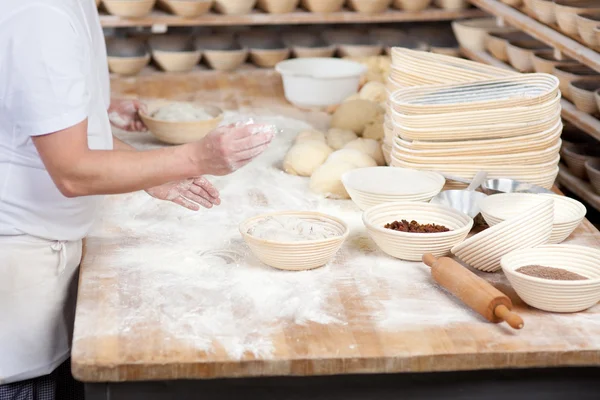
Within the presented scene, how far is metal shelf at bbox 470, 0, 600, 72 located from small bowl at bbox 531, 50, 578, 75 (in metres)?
0.12

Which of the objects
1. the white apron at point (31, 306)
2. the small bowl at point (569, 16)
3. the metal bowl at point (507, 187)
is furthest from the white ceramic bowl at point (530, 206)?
the white apron at point (31, 306)

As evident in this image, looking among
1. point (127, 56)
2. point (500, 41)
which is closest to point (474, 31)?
point (500, 41)

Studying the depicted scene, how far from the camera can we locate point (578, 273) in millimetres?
1820

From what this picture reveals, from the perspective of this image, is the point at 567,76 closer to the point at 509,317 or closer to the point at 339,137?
the point at 339,137

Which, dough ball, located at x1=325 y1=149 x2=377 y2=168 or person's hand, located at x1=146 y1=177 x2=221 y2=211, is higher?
person's hand, located at x1=146 y1=177 x2=221 y2=211

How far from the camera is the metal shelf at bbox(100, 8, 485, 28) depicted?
12.6 feet

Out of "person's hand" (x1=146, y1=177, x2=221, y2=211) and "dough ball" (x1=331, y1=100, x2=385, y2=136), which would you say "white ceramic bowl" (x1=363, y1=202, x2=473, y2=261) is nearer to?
"person's hand" (x1=146, y1=177, x2=221, y2=211)

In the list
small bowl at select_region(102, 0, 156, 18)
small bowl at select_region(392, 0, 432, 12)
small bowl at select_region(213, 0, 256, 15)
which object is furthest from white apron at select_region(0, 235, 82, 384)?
small bowl at select_region(392, 0, 432, 12)

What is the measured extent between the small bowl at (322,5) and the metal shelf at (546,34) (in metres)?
0.70

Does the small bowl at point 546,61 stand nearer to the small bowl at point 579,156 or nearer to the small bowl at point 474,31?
the small bowl at point 579,156

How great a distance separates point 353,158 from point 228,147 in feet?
2.78

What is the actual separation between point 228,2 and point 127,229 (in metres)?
2.00

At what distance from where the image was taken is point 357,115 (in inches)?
117

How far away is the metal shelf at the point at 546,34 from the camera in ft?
8.55
